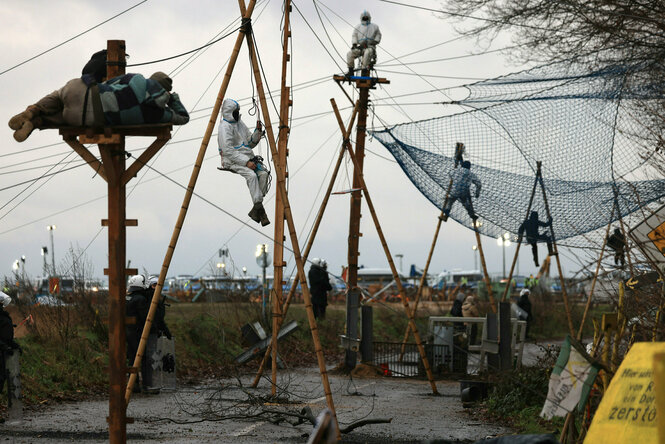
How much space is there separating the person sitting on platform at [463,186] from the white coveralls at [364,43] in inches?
164

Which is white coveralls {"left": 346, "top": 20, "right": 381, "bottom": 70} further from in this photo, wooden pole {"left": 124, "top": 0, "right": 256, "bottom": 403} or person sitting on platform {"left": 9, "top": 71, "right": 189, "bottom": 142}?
person sitting on platform {"left": 9, "top": 71, "right": 189, "bottom": 142}

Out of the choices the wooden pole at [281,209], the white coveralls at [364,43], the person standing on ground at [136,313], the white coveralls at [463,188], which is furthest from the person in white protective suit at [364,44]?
the person standing on ground at [136,313]

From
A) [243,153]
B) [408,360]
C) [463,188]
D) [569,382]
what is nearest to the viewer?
[569,382]

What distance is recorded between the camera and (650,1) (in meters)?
11.3

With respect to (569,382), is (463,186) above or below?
above

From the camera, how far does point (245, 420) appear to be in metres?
11.8

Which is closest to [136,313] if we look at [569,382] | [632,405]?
[569,382]

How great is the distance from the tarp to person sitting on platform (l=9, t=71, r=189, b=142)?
4161 millimetres

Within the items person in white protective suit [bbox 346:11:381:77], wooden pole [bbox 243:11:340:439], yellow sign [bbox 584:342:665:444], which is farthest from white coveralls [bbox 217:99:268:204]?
yellow sign [bbox 584:342:665:444]

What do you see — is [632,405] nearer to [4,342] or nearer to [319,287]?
[4,342]

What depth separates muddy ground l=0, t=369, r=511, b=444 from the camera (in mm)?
10195

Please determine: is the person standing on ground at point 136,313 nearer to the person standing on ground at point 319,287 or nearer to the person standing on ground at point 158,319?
the person standing on ground at point 158,319

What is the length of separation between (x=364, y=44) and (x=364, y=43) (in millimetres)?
20

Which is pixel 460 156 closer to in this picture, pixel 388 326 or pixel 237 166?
pixel 237 166
